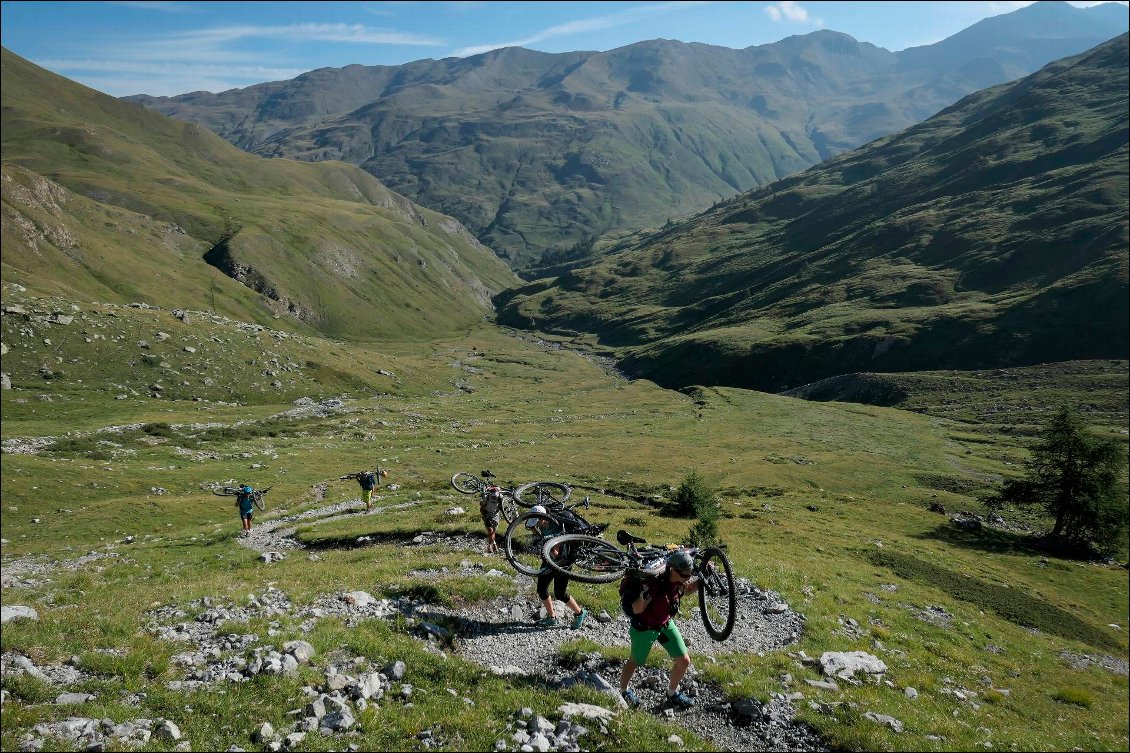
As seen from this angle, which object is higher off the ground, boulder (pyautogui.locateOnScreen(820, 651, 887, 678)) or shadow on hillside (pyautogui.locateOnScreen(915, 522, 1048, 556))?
boulder (pyautogui.locateOnScreen(820, 651, 887, 678))

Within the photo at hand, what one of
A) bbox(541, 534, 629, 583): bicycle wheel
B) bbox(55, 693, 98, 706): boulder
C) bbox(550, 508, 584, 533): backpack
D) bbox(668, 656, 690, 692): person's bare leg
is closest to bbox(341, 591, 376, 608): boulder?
bbox(550, 508, 584, 533): backpack

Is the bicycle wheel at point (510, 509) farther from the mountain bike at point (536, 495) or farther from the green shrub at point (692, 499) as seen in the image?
the green shrub at point (692, 499)

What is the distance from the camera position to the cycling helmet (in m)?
12.5

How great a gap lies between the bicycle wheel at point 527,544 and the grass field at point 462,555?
2.61m

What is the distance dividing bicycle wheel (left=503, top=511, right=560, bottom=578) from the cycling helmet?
187 inches

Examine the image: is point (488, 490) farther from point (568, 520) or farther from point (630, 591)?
point (630, 591)

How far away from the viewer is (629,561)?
13.6 metres

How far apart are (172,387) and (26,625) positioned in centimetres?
9406

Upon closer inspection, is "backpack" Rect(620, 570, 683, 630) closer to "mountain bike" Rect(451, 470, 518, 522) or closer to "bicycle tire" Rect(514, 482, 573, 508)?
"bicycle tire" Rect(514, 482, 573, 508)

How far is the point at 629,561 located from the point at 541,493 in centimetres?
914

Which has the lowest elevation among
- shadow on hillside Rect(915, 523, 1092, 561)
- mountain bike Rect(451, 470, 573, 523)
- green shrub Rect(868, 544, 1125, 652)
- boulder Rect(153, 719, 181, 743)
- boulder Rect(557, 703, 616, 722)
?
shadow on hillside Rect(915, 523, 1092, 561)

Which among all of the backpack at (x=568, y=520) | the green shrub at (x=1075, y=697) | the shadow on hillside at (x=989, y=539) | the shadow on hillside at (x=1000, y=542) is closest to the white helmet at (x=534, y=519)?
the backpack at (x=568, y=520)

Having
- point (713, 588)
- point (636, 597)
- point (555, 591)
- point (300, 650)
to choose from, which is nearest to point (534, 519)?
point (555, 591)

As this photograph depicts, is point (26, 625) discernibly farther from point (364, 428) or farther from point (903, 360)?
point (903, 360)
